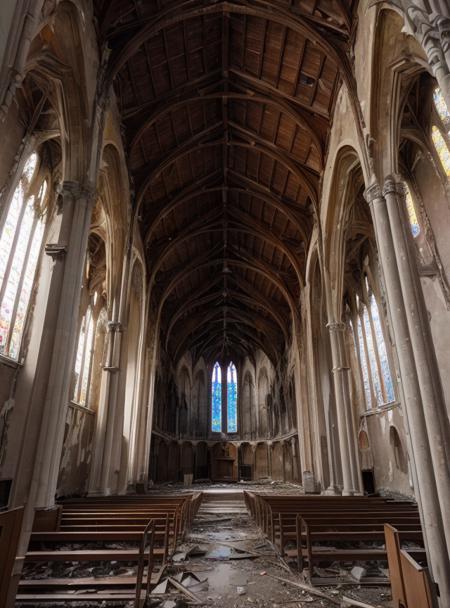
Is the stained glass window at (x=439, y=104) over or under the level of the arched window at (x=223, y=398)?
over

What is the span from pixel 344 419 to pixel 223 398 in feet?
85.4

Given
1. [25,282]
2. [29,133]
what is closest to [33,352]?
[25,282]

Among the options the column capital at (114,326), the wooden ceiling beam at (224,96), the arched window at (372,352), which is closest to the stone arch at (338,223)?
the wooden ceiling beam at (224,96)

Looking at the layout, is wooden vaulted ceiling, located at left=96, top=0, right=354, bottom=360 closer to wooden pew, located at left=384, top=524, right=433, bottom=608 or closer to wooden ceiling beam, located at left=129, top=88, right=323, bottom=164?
wooden ceiling beam, located at left=129, top=88, right=323, bottom=164

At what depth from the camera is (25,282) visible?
1230 cm

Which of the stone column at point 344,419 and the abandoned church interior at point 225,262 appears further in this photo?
the stone column at point 344,419

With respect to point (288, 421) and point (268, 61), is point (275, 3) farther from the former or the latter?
point (288, 421)

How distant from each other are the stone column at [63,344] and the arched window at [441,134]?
9.13 metres

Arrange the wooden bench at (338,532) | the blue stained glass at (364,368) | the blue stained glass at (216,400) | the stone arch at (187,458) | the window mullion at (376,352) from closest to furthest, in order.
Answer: the wooden bench at (338,532) < the window mullion at (376,352) < the blue stained glass at (364,368) < the stone arch at (187,458) < the blue stained glass at (216,400)

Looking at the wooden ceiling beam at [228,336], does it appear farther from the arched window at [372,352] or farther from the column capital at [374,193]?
the column capital at [374,193]

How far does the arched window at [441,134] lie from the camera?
34.3 ft

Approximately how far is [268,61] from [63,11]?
6.91m

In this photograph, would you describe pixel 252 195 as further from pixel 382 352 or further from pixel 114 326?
pixel 114 326

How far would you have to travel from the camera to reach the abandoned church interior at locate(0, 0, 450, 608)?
5.74 metres
